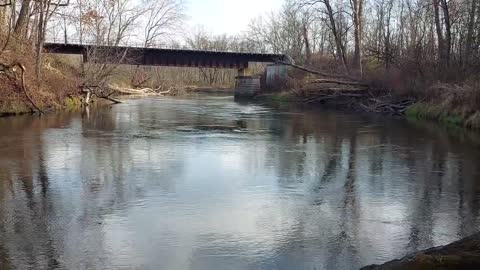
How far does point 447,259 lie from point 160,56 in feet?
200

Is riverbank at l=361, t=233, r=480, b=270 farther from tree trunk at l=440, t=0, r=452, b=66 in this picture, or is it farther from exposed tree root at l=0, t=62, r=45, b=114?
tree trunk at l=440, t=0, r=452, b=66

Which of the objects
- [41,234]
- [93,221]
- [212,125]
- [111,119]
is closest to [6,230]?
[41,234]

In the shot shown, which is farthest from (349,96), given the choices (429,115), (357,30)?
(429,115)

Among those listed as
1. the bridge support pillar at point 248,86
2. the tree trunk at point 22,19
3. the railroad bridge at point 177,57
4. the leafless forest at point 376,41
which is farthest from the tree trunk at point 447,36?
the bridge support pillar at point 248,86

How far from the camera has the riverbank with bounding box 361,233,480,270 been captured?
5098 millimetres

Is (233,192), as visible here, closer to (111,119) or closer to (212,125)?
(212,125)

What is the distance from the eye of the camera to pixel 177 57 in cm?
6538

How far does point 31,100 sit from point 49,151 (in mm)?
13699

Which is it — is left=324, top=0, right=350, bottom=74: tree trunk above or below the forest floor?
above

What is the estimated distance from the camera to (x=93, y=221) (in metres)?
9.34

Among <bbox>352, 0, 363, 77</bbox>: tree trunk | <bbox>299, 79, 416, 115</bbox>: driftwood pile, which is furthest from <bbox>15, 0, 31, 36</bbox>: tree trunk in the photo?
<bbox>352, 0, 363, 77</bbox>: tree trunk

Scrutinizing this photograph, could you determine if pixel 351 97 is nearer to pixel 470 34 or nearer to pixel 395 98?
pixel 395 98

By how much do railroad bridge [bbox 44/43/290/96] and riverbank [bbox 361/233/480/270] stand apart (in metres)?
46.2

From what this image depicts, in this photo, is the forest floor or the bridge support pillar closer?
the forest floor
